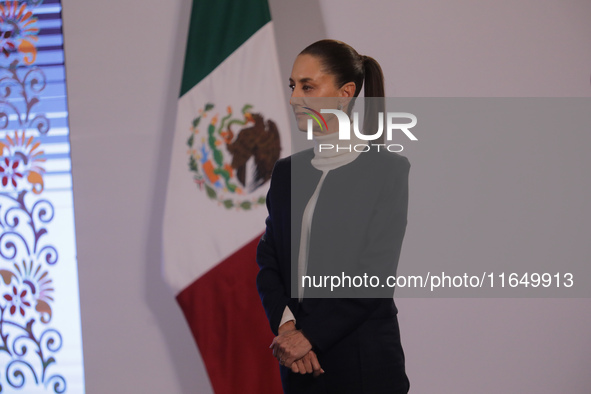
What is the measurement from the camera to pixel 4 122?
218cm

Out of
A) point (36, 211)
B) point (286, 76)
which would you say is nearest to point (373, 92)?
point (286, 76)

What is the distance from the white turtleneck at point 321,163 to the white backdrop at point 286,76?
809 mm

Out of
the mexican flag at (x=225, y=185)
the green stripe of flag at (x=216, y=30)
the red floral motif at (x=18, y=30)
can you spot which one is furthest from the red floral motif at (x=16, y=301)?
the green stripe of flag at (x=216, y=30)

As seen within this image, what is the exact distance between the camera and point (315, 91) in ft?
4.27

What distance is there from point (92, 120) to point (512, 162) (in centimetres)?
169

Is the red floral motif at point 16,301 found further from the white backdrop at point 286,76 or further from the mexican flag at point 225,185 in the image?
the mexican flag at point 225,185

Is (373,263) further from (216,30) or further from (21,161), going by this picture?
(21,161)

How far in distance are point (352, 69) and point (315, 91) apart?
109 mm

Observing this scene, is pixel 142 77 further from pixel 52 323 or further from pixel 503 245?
pixel 503 245

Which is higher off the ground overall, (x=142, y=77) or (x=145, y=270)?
(x=142, y=77)

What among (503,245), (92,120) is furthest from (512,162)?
(92,120)

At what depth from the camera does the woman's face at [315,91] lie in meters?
1.30

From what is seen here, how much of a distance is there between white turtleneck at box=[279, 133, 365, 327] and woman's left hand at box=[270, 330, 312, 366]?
0.06 meters

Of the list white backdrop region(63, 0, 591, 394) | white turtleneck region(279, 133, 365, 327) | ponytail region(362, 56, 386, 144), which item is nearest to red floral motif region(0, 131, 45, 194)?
white backdrop region(63, 0, 591, 394)
